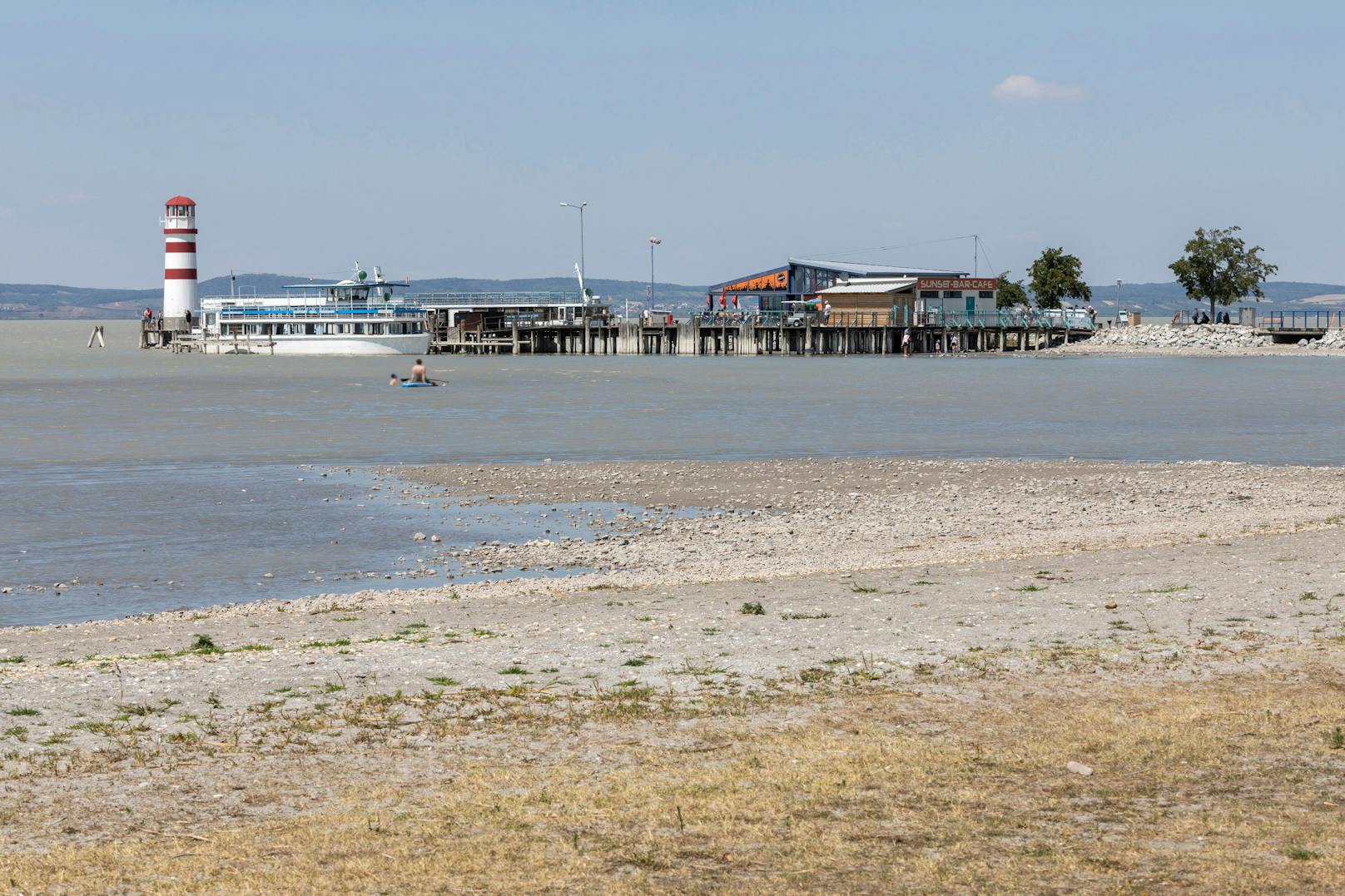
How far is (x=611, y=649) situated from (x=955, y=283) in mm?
119164

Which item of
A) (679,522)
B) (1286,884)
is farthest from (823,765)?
(679,522)

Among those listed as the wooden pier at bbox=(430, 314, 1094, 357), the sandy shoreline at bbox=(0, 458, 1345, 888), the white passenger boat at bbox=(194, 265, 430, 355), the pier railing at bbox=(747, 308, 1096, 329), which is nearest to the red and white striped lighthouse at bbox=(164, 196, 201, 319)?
the white passenger boat at bbox=(194, 265, 430, 355)

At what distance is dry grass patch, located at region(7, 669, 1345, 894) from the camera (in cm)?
784

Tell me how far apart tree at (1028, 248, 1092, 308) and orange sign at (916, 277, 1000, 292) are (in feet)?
48.1

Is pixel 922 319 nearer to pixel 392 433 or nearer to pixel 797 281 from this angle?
pixel 797 281

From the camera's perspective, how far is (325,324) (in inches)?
5049

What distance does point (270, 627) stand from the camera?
15680 mm

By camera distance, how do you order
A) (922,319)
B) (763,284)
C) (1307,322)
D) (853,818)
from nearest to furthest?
(853,818) < (922,319) < (1307,322) < (763,284)

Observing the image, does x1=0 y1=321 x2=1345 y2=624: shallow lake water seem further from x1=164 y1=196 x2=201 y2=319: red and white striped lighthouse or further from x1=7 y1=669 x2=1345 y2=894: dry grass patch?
x1=164 y1=196 x2=201 y2=319: red and white striped lighthouse

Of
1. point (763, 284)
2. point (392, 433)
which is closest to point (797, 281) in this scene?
point (763, 284)

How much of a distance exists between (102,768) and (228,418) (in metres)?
46.4

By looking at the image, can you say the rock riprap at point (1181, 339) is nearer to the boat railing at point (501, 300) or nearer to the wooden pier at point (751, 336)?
the wooden pier at point (751, 336)

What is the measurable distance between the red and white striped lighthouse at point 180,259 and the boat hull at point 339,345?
12.7m

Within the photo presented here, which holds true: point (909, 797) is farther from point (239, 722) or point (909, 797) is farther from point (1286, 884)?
point (239, 722)
